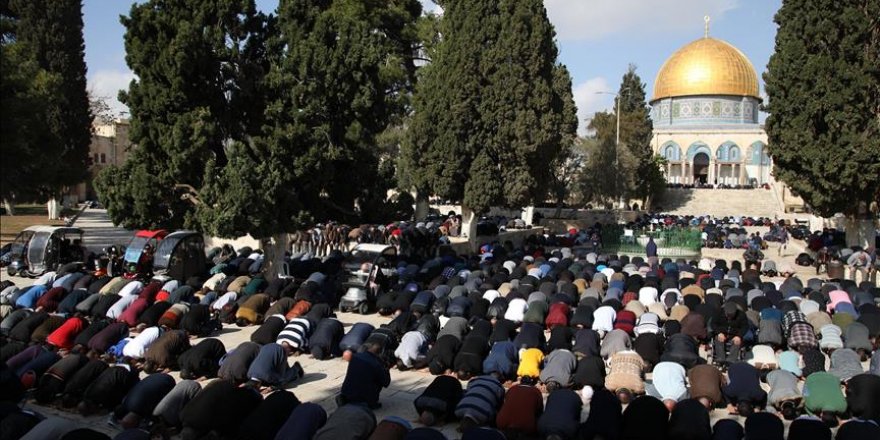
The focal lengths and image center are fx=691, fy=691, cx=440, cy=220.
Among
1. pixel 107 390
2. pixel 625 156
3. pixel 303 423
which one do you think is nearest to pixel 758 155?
pixel 625 156

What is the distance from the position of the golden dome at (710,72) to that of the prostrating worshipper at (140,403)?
63704mm

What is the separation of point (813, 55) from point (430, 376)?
18.4m

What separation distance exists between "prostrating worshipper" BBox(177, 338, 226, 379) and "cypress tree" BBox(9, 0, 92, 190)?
83.2 ft

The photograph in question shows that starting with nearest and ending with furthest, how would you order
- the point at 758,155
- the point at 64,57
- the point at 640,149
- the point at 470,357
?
the point at 470,357, the point at 64,57, the point at 640,149, the point at 758,155

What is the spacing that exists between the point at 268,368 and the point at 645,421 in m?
5.17

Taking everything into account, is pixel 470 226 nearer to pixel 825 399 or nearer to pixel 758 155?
pixel 825 399

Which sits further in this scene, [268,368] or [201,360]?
[201,360]

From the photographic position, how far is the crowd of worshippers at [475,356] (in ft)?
25.2

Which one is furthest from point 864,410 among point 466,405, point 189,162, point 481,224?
point 481,224

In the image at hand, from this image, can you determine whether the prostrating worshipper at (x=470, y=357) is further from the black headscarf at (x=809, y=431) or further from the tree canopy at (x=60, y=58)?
the tree canopy at (x=60, y=58)

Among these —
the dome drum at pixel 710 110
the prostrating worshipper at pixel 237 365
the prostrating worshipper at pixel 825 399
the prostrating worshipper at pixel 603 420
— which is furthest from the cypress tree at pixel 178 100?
the dome drum at pixel 710 110

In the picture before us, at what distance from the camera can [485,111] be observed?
1056 inches

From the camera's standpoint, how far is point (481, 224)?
29141 mm

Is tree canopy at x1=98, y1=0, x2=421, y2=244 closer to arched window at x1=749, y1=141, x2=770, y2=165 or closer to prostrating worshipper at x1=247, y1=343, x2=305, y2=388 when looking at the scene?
prostrating worshipper at x1=247, y1=343, x2=305, y2=388
